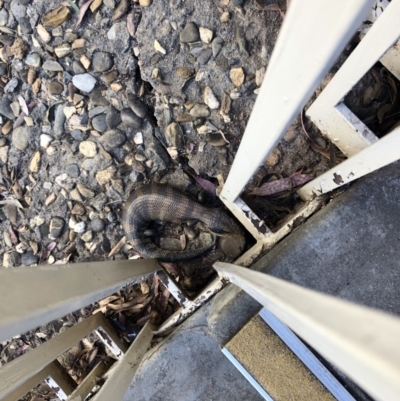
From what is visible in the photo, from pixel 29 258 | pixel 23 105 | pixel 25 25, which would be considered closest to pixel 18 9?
pixel 25 25

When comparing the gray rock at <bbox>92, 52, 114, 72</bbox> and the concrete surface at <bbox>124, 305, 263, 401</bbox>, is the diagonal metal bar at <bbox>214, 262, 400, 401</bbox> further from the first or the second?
the gray rock at <bbox>92, 52, 114, 72</bbox>

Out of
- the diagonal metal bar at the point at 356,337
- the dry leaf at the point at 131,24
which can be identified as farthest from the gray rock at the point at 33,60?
the diagonal metal bar at the point at 356,337

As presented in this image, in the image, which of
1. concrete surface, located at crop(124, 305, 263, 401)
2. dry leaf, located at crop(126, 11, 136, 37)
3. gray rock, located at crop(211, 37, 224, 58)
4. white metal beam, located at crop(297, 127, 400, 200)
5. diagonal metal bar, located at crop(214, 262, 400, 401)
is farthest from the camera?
dry leaf, located at crop(126, 11, 136, 37)

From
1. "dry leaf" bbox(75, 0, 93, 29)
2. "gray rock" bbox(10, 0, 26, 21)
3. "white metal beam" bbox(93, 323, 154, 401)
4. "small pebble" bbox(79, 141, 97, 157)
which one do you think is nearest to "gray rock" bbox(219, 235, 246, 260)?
"white metal beam" bbox(93, 323, 154, 401)

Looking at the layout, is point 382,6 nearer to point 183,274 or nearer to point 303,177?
point 303,177

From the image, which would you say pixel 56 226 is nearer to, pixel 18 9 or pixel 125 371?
pixel 125 371

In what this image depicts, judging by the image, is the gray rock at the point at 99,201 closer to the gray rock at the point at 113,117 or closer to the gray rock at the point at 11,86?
the gray rock at the point at 113,117

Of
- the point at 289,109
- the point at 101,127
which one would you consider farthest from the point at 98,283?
the point at 101,127
